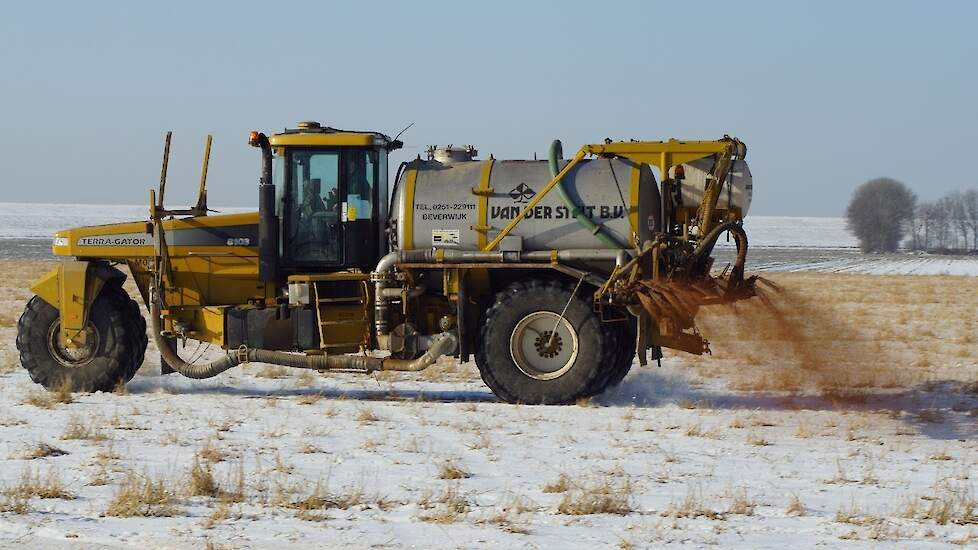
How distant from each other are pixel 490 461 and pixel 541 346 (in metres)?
3.18

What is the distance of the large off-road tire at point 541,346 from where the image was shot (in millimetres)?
13227

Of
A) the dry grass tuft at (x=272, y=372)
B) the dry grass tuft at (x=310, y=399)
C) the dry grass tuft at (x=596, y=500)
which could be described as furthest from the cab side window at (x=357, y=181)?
the dry grass tuft at (x=596, y=500)

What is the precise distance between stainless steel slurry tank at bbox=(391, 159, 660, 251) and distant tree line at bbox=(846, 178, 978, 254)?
471 ft

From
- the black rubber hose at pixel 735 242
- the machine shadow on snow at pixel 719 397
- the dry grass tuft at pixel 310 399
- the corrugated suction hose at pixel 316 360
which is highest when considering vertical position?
the black rubber hose at pixel 735 242

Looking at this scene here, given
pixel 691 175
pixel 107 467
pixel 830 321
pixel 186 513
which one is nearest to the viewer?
pixel 186 513

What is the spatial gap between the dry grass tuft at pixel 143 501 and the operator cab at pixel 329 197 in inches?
209

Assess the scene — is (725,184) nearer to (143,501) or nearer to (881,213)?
(143,501)

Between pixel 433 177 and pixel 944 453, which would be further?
pixel 433 177

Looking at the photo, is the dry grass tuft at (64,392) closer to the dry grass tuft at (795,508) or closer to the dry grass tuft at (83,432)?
the dry grass tuft at (83,432)

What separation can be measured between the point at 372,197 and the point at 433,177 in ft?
2.63

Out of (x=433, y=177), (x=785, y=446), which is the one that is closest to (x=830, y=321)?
(x=785, y=446)

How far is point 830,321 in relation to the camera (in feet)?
48.4

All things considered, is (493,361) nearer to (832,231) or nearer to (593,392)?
(593,392)

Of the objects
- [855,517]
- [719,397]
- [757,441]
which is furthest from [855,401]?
[855,517]
